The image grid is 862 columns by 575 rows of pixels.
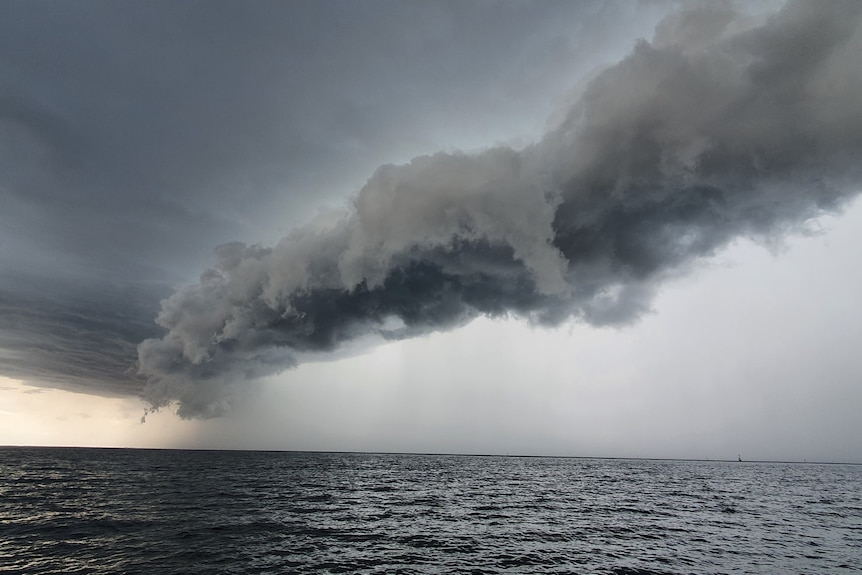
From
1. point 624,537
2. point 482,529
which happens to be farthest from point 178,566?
point 624,537

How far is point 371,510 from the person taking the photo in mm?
41469

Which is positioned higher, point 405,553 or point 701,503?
point 405,553

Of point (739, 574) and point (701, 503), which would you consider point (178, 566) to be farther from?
point (701, 503)

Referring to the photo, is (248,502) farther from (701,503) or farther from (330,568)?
(701,503)

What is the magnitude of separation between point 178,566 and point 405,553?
12.0 meters

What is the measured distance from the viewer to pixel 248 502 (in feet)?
147

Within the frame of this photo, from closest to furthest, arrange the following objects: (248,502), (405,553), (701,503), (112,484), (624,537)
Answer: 1. (405,553)
2. (624,537)
3. (248,502)
4. (701,503)
5. (112,484)

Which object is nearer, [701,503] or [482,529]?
[482,529]

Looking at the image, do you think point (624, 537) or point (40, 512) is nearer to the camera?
point (624, 537)

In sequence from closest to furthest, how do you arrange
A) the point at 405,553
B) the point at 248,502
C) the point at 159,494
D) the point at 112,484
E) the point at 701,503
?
the point at 405,553 < the point at 248,502 < the point at 159,494 < the point at 701,503 < the point at 112,484

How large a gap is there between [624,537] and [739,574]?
9.24 meters

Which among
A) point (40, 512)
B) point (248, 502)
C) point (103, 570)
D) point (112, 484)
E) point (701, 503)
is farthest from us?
point (112, 484)

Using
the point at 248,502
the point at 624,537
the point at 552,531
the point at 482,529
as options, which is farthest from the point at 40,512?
the point at 624,537

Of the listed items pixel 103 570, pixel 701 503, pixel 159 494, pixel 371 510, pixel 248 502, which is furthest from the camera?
pixel 701 503
